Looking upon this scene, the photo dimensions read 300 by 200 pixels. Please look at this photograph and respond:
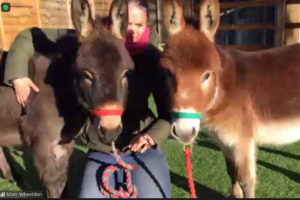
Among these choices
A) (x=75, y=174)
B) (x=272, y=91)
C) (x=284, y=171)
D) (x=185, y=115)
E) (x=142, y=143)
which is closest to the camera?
(x=185, y=115)

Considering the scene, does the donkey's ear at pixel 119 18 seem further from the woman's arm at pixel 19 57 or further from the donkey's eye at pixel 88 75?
the woman's arm at pixel 19 57

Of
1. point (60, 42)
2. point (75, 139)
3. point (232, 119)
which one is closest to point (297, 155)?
point (232, 119)

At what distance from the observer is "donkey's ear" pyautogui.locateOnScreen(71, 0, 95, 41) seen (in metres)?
1.86

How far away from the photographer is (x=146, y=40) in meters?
2.25

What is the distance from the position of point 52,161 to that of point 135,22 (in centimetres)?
103

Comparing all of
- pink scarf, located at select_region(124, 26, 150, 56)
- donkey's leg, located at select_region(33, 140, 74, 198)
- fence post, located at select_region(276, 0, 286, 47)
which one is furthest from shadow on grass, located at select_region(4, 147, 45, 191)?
fence post, located at select_region(276, 0, 286, 47)

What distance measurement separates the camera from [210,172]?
313 centimetres

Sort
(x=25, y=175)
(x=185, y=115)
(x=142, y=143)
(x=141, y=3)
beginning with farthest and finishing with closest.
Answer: (x=25, y=175), (x=141, y=3), (x=142, y=143), (x=185, y=115)

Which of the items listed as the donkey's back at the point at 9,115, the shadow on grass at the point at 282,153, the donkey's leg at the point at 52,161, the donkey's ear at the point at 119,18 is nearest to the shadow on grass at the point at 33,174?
the donkey's back at the point at 9,115

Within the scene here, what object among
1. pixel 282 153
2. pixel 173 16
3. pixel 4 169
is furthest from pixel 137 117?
pixel 282 153

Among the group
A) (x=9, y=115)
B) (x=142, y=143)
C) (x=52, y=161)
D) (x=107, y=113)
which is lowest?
(x=52, y=161)

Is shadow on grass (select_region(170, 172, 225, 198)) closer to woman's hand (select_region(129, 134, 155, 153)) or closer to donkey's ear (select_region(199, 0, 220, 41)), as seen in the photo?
woman's hand (select_region(129, 134, 155, 153))

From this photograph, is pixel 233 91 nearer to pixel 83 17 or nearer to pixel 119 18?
pixel 119 18

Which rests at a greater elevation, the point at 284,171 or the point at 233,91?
the point at 233,91
